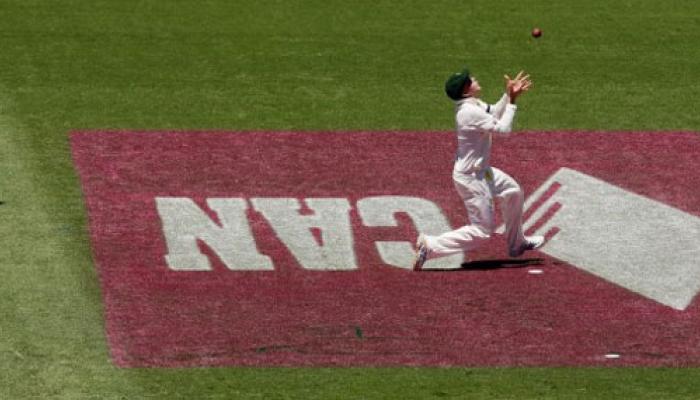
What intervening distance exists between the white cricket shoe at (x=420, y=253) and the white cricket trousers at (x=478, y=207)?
1.5 inches

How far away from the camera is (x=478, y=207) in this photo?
1870 centimetres

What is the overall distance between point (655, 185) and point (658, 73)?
148 inches

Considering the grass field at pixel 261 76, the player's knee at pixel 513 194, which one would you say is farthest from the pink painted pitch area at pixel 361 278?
the player's knee at pixel 513 194

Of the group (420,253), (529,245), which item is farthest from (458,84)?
(529,245)

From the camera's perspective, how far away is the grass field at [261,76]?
19625mm

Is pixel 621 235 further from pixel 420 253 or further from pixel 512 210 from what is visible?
pixel 420 253

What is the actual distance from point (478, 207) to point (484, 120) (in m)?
0.85

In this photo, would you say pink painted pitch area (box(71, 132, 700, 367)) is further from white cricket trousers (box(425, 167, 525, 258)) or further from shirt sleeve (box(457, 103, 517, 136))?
shirt sleeve (box(457, 103, 517, 136))

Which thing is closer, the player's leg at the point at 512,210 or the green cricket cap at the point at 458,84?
the green cricket cap at the point at 458,84

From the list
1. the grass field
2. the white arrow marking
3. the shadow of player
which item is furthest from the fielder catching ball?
the grass field

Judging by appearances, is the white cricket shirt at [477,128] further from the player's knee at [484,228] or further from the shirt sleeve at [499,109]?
the player's knee at [484,228]

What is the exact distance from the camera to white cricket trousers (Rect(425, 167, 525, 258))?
1872 cm

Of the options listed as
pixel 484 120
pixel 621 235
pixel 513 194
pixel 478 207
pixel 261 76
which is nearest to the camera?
pixel 484 120

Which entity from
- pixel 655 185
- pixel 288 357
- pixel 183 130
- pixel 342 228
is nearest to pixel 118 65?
pixel 183 130
